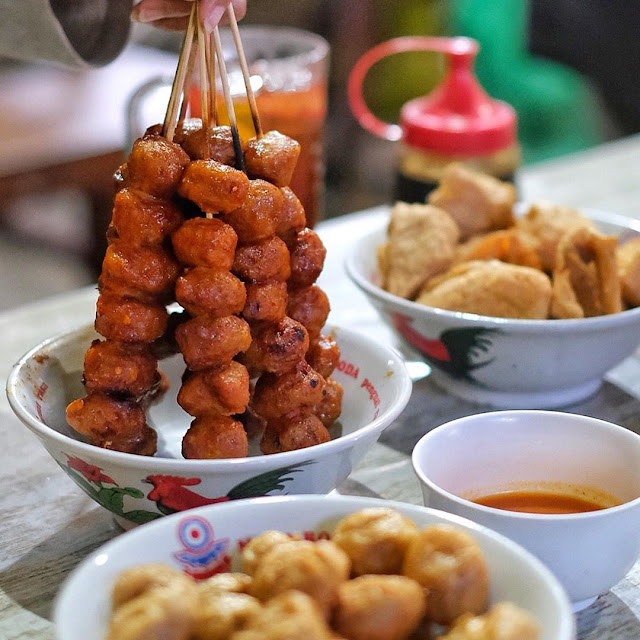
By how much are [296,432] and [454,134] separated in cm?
101

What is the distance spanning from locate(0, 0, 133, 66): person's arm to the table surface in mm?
460

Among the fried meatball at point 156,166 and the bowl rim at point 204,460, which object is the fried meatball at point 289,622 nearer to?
the bowl rim at point 204,460

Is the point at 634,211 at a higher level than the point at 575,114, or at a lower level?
higher

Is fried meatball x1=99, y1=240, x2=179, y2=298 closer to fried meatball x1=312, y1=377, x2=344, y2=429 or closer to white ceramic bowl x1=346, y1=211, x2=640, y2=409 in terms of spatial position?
fried meatball x1=312, y1=377, x2=344, y2=429

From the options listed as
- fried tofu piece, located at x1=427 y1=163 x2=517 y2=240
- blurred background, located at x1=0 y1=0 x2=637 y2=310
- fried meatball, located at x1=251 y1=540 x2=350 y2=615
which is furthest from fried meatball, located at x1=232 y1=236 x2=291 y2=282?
blurred background, located at x1=0 y1=0 x2=637 y2=310

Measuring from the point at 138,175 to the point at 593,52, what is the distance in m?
4.43

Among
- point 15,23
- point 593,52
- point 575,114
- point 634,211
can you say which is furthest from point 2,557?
point 593,52

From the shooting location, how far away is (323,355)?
109cm

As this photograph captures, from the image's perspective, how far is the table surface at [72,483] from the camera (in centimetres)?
92

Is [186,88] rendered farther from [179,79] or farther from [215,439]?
[215,439]

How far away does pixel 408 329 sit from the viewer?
132 centimetres

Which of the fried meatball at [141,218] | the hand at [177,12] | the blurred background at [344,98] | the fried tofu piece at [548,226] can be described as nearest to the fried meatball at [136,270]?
the fried meatball at [141,218]

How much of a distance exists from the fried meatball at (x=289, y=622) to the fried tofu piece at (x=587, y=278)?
2.31 ft

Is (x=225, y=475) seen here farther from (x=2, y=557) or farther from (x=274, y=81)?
(x=274, y=81)
